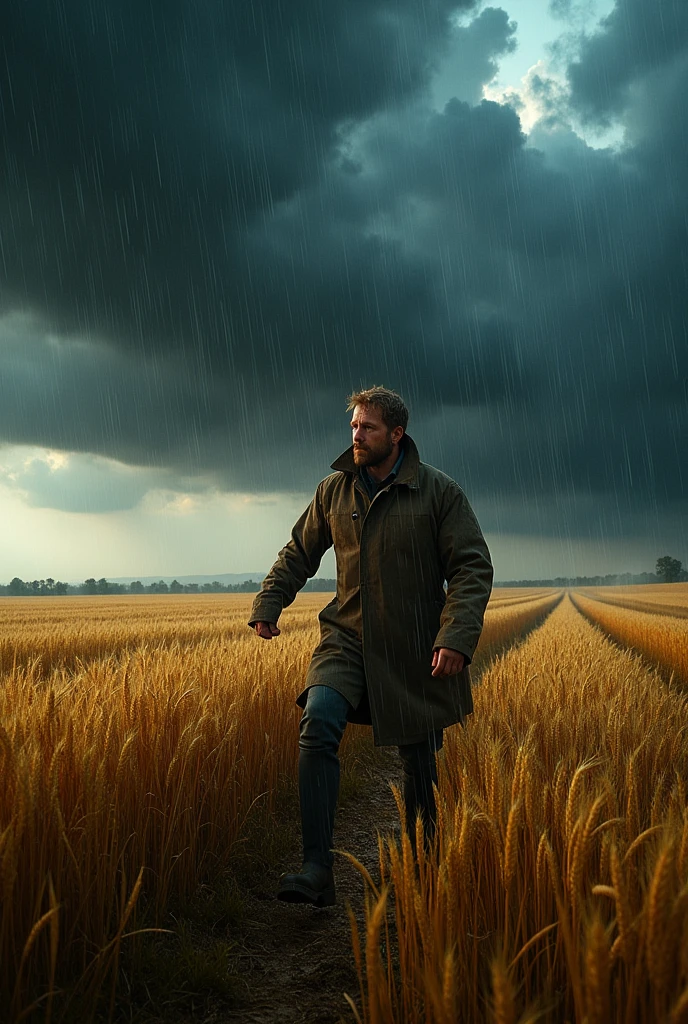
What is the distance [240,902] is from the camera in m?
2.86

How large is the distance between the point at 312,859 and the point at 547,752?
1507mm

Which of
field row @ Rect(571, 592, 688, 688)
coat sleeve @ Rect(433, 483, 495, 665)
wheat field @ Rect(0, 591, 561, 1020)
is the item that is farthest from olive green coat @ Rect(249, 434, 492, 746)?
field row @ Rect(571, 592, 688, 688)

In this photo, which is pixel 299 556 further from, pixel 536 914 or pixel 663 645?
pixel 663 645

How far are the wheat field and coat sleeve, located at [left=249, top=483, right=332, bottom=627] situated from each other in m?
0.68

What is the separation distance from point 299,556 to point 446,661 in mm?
1110

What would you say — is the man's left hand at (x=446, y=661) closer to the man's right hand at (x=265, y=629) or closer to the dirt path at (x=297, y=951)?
the man's right hand at (x=265, y=629)

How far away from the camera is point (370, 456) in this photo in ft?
10.8

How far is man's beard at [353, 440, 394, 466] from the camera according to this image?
3281 mm

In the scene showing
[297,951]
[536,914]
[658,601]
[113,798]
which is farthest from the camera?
[658,601]

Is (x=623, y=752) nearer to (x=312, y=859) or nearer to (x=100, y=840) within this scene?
(x=312, y=859)

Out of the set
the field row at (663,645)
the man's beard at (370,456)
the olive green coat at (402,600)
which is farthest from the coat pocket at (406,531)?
the field row at (663,645)

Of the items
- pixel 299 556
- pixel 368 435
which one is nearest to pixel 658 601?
pixel 299 556

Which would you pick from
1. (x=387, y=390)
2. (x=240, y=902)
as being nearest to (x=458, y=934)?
(x=240, y=902)

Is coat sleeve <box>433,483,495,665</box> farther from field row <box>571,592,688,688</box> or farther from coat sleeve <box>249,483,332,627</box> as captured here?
field row <box>571,592,688,688</box>
